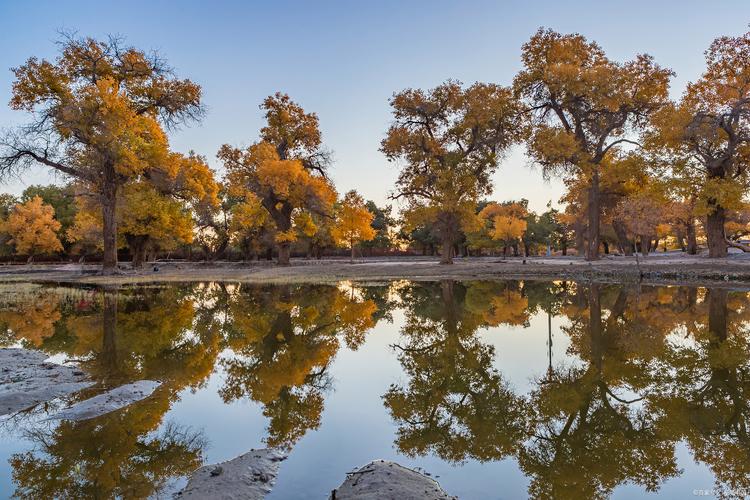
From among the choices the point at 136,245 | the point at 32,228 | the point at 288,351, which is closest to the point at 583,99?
the point at 288,351

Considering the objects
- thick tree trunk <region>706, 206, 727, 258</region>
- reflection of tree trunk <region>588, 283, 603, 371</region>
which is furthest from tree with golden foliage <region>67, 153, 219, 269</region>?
thick tree trunk <region>706, 206, 727, 258</region>

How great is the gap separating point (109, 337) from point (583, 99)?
110ft

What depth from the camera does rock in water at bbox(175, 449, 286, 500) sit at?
368 centimetres

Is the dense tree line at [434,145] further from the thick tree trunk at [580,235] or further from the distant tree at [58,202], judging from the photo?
the distant tree at [58,202]

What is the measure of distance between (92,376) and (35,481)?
12.6 feet

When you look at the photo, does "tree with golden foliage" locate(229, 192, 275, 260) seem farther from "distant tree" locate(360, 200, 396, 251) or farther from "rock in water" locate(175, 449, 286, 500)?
"rock in water" locate(175, 449, 286, 500)

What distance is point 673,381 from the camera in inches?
267

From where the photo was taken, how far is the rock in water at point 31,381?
6.12 m

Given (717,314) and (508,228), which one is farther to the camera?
(508,228)

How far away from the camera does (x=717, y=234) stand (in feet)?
96.0

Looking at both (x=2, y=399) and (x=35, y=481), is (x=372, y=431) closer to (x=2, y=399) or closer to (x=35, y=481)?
(x=35, y=481)

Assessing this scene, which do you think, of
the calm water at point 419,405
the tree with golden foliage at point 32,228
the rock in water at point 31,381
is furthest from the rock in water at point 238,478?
the tree with golden foliage at point 32,228

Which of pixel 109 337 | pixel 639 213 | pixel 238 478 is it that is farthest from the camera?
pixel 639 213

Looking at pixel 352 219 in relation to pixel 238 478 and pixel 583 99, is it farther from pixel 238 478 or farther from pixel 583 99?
pixel 238 478
